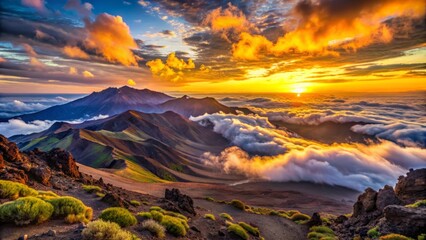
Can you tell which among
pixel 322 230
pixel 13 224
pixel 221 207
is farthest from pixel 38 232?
pixel 221 207

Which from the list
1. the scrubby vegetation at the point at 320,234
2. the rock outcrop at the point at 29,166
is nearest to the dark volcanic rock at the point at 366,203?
the scrubby vegetation at the point at 320,234

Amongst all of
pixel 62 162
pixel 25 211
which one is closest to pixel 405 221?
pixel 25 211

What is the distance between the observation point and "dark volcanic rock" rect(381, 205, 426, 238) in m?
16.5

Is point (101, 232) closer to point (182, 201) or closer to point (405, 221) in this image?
point (405, 221)

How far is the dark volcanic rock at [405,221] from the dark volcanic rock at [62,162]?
115 ft

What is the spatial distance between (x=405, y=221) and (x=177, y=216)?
54.9 ft

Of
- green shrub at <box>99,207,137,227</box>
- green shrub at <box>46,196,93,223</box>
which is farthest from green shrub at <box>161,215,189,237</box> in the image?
green shrub at <box>46,196,93,223</box>

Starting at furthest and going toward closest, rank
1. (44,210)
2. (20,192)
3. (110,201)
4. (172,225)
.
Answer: (110,201) → (172,225) → (20,192) → (44,210)

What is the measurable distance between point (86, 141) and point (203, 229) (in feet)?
523

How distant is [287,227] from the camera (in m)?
32.4

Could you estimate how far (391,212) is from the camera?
18938 millimetres

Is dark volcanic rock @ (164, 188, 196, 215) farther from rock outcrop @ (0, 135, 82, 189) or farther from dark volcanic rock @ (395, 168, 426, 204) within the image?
dark volcanic rock @ (395, 168, 426, 204)

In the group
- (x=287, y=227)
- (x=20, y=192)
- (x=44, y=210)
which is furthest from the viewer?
(x=287, y=227)

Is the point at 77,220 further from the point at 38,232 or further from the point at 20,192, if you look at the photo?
the point at 20,192
